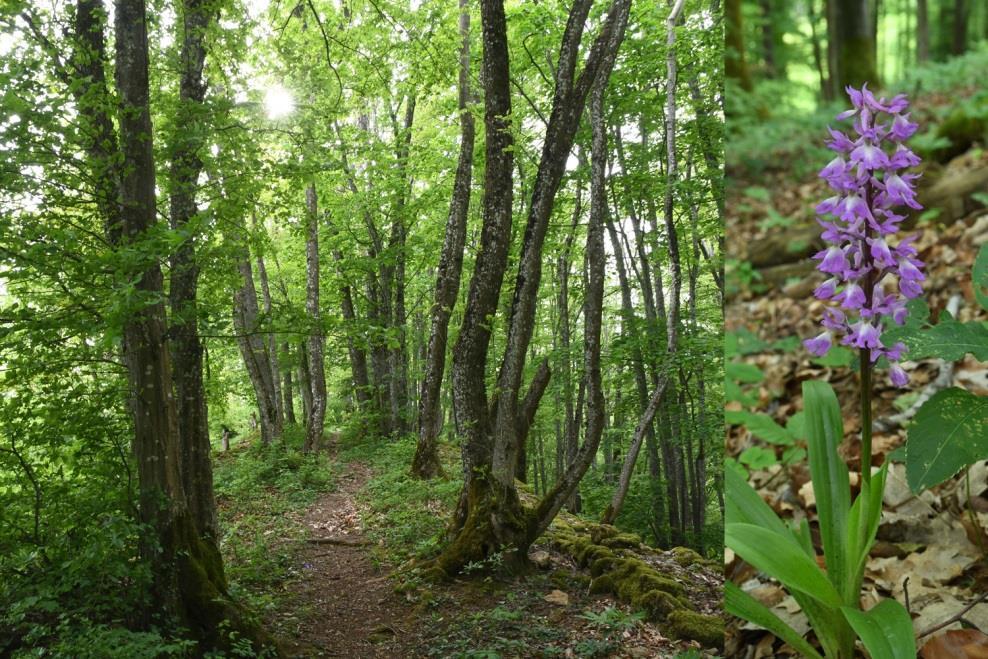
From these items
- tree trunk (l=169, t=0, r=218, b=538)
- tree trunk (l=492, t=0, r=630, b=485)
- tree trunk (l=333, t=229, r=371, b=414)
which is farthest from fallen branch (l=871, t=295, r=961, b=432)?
tree trunk (l=169, t=0, r=218, b=538)

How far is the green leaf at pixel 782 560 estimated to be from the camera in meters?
1.21

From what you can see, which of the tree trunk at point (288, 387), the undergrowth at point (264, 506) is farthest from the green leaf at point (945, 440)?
the tree trunk at point (288, 387)

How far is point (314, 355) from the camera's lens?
2506 mm

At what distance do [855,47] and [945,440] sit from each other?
893 mm

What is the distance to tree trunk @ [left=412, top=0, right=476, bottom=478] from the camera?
2674mm

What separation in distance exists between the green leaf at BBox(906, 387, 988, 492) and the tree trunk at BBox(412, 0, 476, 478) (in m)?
1.84

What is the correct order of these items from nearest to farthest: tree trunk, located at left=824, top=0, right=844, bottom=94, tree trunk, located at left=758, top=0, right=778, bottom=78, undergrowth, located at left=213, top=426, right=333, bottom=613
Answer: tree trunk, located at left=824, top=0, right=844, bottom=94
tree trunk, located at left=758, top=0, right=778, bottom=78
undergrowth, located at left=213, top=426, right=333, bottom=613

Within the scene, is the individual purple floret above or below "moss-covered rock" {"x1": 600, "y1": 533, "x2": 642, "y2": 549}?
above

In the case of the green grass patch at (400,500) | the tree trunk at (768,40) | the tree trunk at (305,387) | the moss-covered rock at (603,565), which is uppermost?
the tree trunk at (768,40)

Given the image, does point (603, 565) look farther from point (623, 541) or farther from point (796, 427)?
point (796, 427)

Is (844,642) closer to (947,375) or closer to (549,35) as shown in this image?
(947,375)

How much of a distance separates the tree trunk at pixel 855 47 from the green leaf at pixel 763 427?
0.89 metres

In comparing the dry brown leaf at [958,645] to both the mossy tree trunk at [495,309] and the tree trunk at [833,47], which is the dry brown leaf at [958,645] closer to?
the tree trunk at [833,47]

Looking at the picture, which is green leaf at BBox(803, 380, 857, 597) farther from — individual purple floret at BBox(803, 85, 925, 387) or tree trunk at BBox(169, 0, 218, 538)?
tree trunk at BBox(169, 0, 218, 538)
